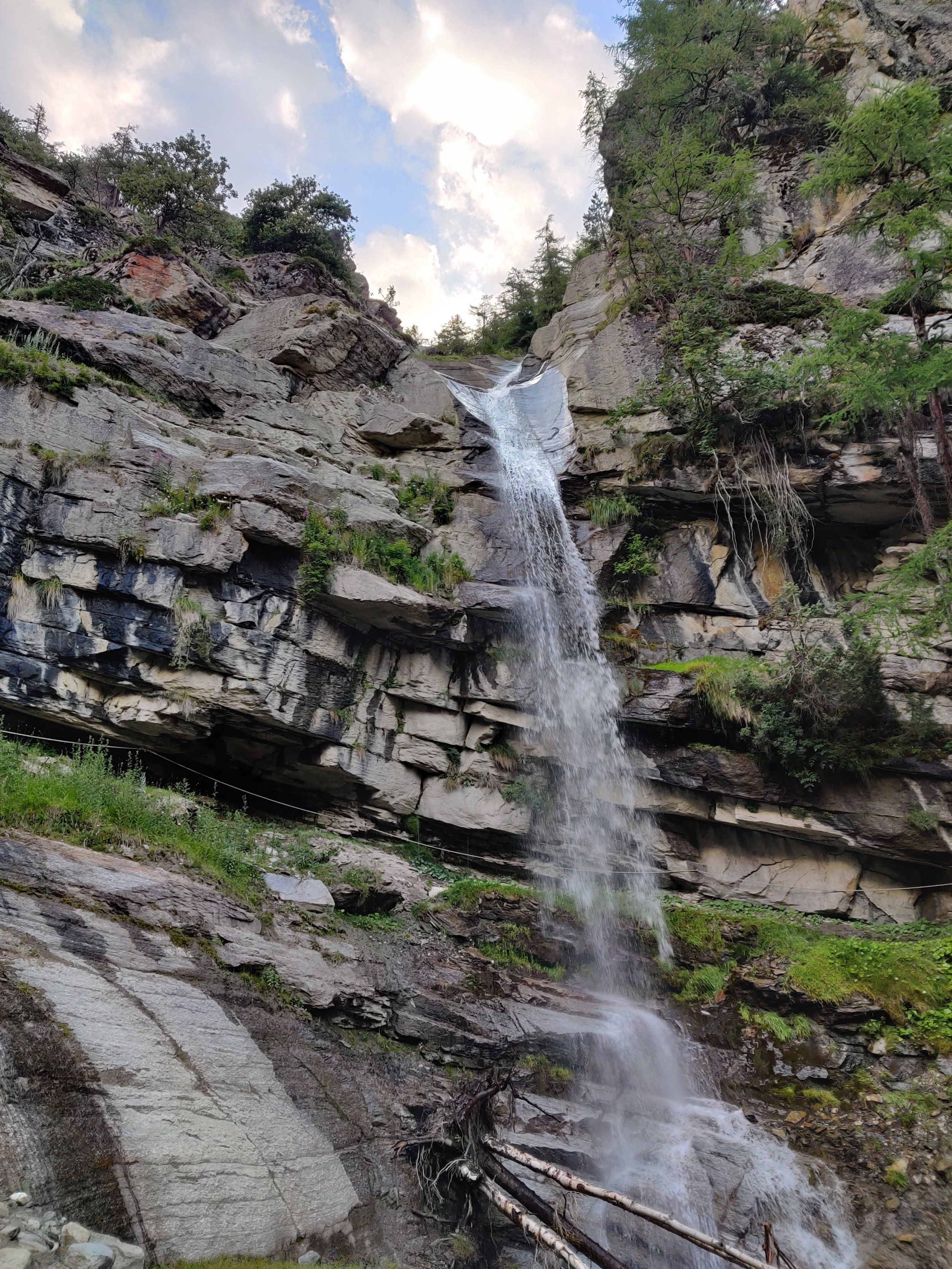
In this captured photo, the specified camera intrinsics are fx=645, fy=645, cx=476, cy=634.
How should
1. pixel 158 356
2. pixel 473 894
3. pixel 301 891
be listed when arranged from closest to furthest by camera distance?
pixel 301 891 → pixel 473 894 → pixel 158 356

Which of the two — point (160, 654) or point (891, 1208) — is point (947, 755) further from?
point (160, 654)

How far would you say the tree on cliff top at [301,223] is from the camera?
23.0m

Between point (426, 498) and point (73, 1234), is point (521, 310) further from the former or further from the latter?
point (73, 1234)

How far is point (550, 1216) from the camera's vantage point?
437 cm

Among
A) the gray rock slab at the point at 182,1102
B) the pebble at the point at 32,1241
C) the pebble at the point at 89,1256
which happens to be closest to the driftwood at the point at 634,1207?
the gray rock slab at the point at 182,1102

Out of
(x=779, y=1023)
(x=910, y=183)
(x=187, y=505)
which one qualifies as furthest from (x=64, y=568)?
(x=910, y=183)

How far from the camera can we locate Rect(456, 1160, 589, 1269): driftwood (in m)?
3.77

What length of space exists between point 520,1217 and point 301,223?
1066 inches

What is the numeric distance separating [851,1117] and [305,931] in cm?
593

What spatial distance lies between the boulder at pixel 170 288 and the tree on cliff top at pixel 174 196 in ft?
20.6

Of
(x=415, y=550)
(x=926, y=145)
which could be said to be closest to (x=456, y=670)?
(x=415, y=550)

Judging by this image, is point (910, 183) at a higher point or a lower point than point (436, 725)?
higher

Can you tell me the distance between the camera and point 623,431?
14.0 m

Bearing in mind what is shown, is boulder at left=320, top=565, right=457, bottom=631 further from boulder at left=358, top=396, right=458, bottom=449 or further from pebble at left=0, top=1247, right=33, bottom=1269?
pebble at left=0, top=1247, right=33, bottom=1269
